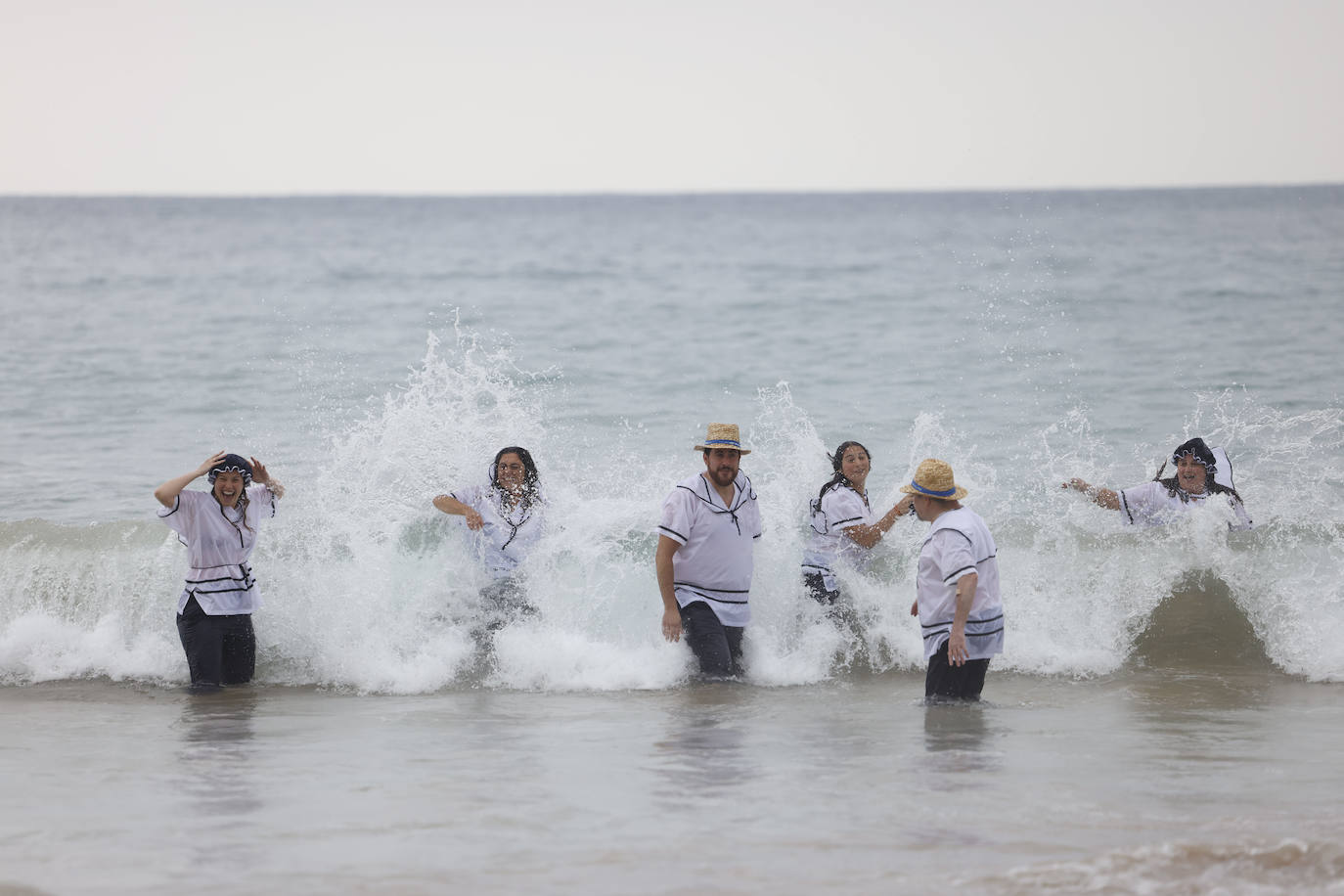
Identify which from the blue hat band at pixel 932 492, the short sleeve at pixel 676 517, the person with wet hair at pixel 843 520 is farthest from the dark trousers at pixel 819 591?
the blue hat band at pixel 932 492

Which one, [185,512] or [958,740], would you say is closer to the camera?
[958,740]

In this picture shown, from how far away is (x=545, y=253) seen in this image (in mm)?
55750

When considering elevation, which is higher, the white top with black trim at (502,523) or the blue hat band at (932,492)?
the blue hat band at (932,492)

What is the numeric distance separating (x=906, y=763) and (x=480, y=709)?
2.73 metres

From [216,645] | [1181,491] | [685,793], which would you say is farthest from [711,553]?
[1181,491]

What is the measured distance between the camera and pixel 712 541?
8.09 meters

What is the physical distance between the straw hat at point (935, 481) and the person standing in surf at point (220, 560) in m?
3.81

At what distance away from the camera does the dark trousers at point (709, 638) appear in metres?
8.22

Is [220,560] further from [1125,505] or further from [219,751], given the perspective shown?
[1125,505]

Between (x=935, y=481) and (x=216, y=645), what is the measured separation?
4.41m

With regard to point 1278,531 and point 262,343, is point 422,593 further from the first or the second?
point 262,343

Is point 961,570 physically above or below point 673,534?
below

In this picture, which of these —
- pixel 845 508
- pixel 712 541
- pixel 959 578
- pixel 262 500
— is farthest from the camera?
pixel 845 508

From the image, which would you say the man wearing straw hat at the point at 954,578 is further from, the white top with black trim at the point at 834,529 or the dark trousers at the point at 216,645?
the dark trousers at the point at 216,645
